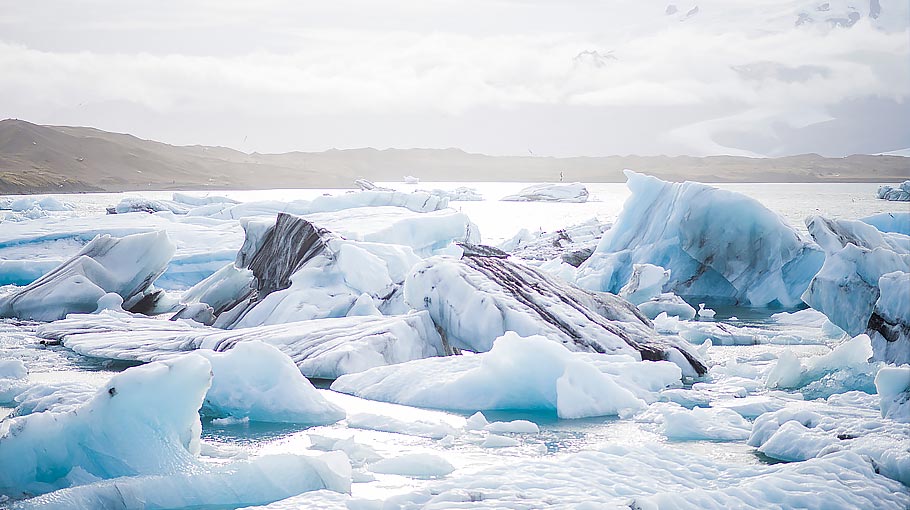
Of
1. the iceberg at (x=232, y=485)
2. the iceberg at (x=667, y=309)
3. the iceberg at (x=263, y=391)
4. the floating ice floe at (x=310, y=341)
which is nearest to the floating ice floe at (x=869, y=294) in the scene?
the iceberg at (x=667, y=309)

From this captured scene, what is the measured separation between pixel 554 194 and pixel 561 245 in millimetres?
43167

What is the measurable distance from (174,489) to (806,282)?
12.6m

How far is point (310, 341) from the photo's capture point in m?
8.79

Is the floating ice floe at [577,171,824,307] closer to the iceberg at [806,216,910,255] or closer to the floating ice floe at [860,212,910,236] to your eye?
the iceberg at [806,216,910,255]

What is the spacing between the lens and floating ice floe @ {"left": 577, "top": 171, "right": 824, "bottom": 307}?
14773 mm

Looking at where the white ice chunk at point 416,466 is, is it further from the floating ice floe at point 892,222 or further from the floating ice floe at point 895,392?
the floating ice floe at point 892,222

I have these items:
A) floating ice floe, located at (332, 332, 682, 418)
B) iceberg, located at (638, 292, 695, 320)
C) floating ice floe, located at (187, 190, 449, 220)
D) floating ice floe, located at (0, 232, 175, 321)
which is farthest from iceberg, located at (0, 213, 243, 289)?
floating ice floe, located at (332, 332, 682, 418)

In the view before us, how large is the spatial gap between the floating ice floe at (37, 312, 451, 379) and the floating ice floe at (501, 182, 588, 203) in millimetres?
53170

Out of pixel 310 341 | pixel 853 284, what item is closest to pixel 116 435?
pixel 310 341

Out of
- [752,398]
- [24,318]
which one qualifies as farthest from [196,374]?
[24,318]

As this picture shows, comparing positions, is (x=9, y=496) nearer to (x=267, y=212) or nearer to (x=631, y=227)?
(x=631, y=227)

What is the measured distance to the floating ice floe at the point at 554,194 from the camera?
62.0 meters

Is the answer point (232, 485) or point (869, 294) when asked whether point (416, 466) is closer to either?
point (232, 485)

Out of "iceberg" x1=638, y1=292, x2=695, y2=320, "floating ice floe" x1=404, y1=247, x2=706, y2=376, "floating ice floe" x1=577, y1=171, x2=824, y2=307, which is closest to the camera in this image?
"floating ice floe" x1=404, y1=247, x2=706, y2=376
